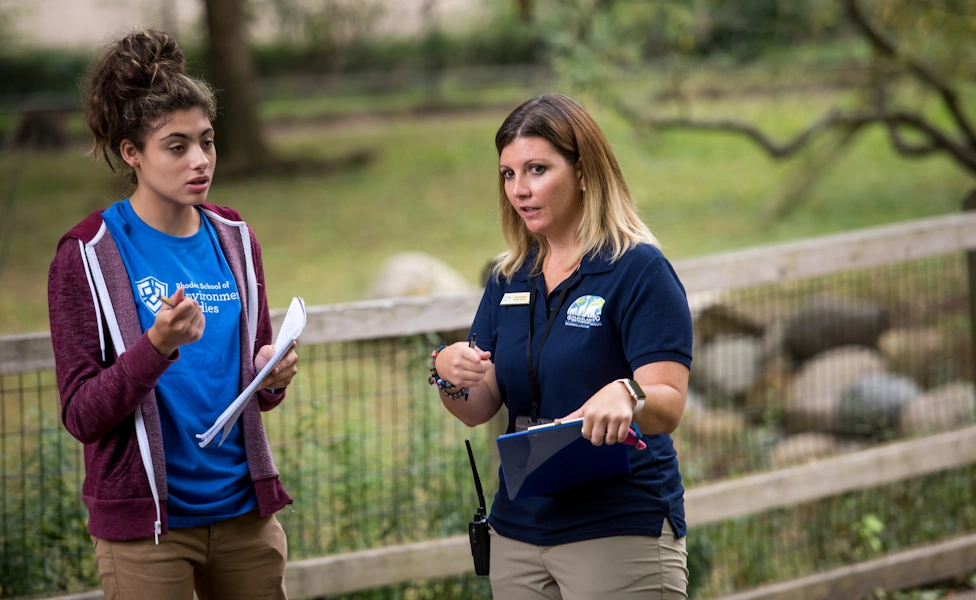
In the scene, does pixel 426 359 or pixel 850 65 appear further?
pixel 850 65

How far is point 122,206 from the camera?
2434 millimetres

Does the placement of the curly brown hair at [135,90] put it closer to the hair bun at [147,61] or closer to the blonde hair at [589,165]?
the hair bun at [147,61]

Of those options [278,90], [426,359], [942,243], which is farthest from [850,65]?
[278,90]

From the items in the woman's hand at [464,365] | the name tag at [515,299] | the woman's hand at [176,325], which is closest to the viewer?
the woman's hand at [176,325]

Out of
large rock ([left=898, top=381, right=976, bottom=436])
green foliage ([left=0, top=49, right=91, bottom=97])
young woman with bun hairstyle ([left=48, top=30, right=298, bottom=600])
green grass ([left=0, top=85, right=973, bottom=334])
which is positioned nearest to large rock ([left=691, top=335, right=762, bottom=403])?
large rock ([left=898, top=381, right=976, bottom=436])

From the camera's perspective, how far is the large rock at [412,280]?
9375mm

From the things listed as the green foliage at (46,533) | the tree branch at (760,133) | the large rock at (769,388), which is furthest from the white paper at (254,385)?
the tree branch at (760,133)

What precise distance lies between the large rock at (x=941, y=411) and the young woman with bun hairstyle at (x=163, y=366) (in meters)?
4.36

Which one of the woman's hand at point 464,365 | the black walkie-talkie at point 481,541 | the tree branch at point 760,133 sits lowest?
the black walkie-talkie at point 481,541

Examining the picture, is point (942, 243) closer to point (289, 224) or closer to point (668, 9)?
point (668, 9)

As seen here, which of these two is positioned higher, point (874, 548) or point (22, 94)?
point (22, 94)

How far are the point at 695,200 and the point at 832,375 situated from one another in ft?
34.3

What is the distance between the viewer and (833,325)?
7516 mm

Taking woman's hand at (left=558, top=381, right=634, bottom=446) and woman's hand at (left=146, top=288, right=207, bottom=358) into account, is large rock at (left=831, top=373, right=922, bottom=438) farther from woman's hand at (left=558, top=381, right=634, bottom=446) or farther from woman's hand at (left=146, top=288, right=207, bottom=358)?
woman's hand at (left=146, top=288, right=207, bottom=358)
